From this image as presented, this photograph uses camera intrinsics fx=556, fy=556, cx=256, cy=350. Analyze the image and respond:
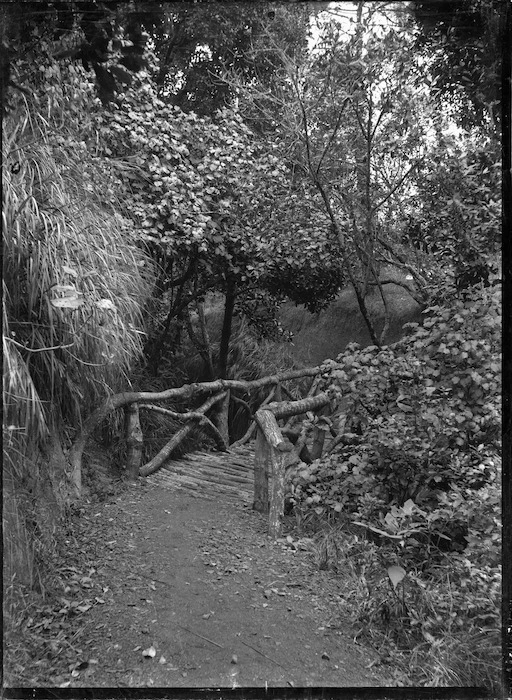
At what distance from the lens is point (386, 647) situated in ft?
6.21

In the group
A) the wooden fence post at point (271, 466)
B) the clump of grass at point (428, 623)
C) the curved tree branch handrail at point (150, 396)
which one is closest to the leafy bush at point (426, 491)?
the clump of grass at point (428, 623)

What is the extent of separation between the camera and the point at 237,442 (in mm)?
4312

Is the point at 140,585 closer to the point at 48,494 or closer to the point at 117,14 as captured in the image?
the point at 48,494

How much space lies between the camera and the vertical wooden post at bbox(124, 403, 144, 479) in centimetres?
301

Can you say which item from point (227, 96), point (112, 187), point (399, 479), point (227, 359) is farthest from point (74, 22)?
point (227, 359)

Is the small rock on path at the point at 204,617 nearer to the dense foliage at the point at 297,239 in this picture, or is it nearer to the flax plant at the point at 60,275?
the dense foliage at the point at 297,239

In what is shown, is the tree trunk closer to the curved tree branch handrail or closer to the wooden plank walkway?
the curved tree branch handrail

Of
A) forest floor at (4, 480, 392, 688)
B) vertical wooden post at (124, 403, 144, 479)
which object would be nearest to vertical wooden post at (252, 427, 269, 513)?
vertical wooden post at (124, 403, 144, 479)

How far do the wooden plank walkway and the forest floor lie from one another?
75cm

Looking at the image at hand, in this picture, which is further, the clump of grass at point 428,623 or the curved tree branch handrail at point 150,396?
the curved tree branch handrail at point 150,396

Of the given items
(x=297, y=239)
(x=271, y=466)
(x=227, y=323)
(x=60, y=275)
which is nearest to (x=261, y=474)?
(x=271, y=466)

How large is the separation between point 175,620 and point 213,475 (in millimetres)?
1903

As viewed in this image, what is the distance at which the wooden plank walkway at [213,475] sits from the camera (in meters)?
3.23

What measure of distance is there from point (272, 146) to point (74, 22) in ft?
6.25
